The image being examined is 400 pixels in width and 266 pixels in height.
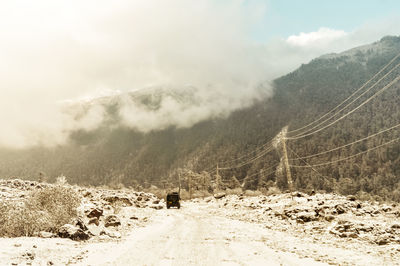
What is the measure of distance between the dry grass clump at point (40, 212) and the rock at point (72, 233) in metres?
0.77

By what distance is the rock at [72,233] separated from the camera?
10641 millimetres

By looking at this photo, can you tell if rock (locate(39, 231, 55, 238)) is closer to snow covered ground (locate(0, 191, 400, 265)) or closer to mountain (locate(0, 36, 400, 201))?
snow covered ground (locate(0, 191, 400, 265))

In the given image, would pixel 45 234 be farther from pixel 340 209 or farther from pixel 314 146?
pixel 314 146

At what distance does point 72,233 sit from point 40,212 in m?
2.07

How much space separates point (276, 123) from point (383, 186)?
88.4 meters

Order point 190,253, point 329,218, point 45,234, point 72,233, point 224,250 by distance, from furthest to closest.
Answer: point 329,218 < point 72,233 < point 45,234 < point 224,250 < point 190,253

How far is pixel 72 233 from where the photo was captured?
35.0 ft

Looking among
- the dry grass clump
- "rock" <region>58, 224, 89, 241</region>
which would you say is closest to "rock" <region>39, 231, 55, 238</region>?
"rock" <region>58, 224, 89, 241</region>

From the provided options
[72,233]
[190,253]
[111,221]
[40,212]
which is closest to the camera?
[190,253]

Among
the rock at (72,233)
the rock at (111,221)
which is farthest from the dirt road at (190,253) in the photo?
the rock at (111,221)

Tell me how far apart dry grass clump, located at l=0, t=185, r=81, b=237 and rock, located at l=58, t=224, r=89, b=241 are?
2.53 ft

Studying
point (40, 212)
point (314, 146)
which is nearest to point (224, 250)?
point (40, 212)

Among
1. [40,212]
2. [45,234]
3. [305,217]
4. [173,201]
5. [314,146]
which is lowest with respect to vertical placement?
[173,201]

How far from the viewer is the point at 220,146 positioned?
17138cm
